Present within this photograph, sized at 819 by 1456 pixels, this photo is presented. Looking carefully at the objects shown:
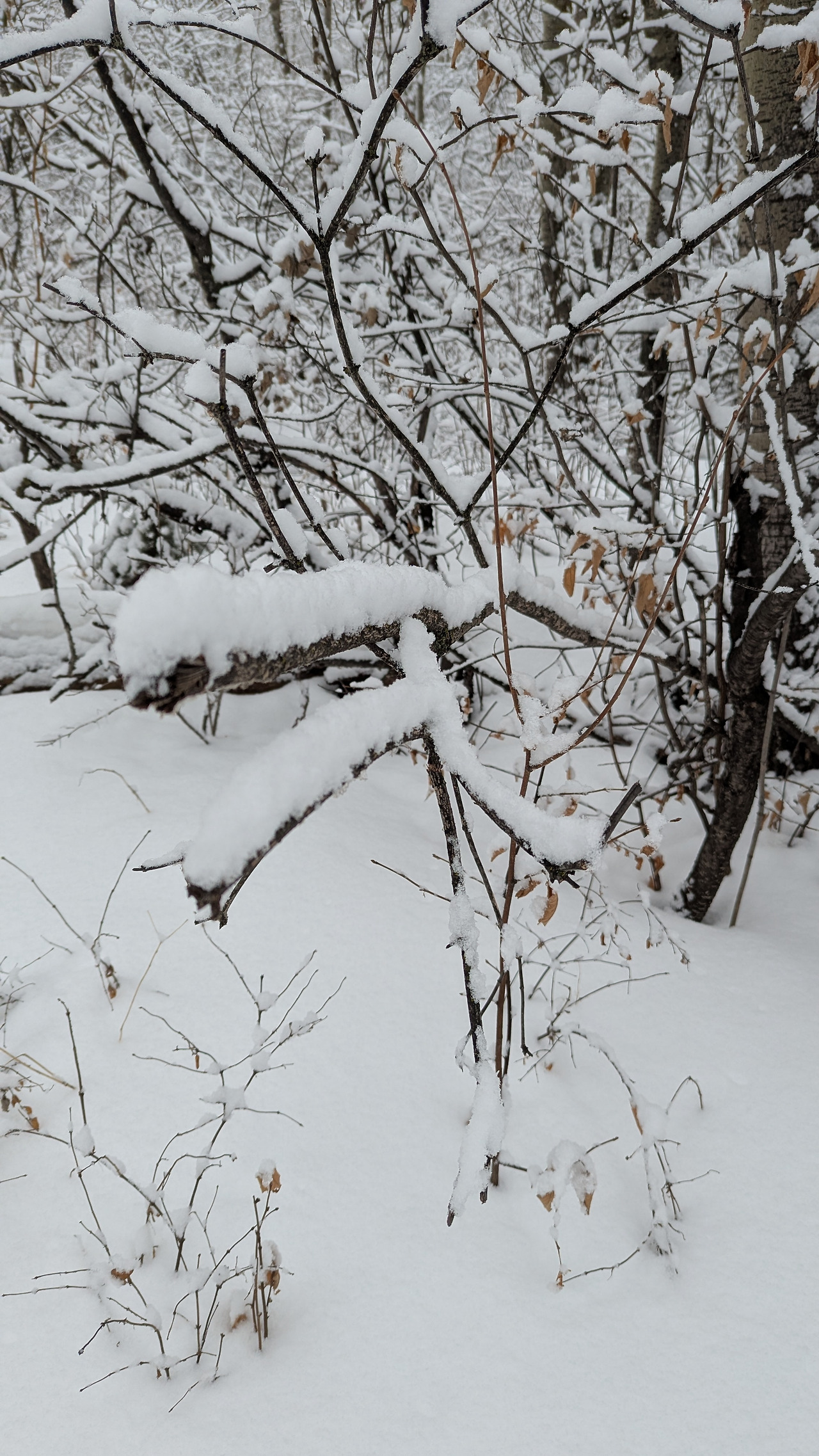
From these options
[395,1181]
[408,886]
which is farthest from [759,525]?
[395,1181]

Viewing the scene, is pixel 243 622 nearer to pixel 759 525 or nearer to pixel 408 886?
pixel 408 886

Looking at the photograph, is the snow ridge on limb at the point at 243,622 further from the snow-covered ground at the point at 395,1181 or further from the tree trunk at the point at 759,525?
the tree trunk at the point at 759,525

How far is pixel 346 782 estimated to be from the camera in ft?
1.55

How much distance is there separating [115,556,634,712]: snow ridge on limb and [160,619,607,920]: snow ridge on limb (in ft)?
0.15

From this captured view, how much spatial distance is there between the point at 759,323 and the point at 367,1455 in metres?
2.20

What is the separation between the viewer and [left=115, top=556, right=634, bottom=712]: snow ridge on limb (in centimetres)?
35

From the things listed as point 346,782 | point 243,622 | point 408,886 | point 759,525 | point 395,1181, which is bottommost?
point 395,1181

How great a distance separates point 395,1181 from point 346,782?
1069 mm

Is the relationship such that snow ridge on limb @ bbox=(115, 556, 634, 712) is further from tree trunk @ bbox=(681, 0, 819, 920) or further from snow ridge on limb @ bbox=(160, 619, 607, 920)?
tree trunk @ bbox=(681, 0, 819, 920)

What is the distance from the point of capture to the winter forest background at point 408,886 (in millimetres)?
779

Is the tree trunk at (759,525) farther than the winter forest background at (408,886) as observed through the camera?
Yes

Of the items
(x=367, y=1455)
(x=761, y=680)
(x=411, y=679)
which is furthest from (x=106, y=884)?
(x=761, y=680)

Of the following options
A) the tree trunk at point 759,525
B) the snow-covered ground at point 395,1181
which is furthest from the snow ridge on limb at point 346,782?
the tree trunk at point 759,525

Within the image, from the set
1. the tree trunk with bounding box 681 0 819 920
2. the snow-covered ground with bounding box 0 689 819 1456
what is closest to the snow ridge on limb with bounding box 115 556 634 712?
the snow-covered ground with bounding box 0 689 819 1456
